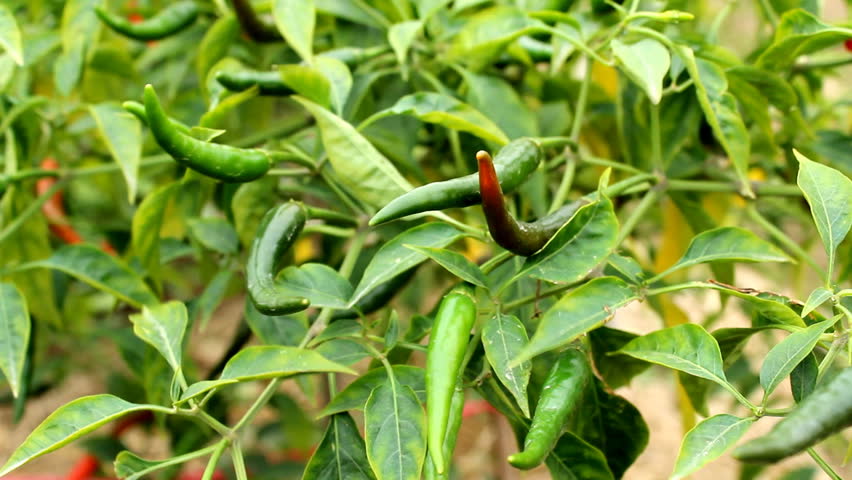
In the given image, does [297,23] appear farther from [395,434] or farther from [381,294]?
[395,434]

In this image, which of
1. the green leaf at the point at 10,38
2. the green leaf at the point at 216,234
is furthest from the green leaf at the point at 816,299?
the green leaf at the point at 10,38

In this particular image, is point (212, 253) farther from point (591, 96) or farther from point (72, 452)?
point (72, 452)

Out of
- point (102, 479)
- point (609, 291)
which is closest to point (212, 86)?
point (609, 291)

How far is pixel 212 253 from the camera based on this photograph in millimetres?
825

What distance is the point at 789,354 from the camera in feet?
1.49

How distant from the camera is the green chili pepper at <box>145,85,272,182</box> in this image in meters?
0.53

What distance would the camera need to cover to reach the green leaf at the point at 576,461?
20.3 inches

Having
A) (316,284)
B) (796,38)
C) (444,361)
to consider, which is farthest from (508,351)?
(796,38)

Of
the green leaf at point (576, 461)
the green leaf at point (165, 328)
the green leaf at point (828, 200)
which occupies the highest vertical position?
the green leaf at point (828, 200)

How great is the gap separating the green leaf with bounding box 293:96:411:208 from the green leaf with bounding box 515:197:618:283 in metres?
0.12

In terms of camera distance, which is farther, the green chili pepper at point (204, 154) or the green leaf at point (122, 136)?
the green leaf at point (122, 136)

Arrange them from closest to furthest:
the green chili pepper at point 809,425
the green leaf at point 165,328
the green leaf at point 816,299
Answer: the green chili pepper at point 809,425, the green leaf at point 816,299, the green leaf at point 165,328

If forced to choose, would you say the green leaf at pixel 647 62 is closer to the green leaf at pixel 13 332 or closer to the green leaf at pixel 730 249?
the green leaf at pixel 730 249

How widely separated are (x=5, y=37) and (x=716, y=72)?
0.55 m
